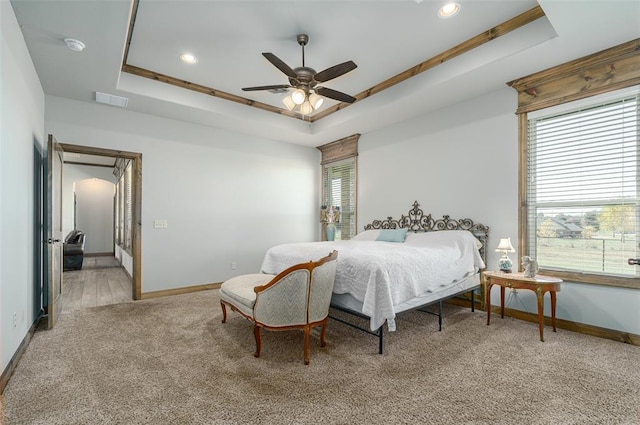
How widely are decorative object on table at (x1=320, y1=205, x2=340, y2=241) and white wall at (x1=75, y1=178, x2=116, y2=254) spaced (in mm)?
7338

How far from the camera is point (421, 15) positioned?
2838 millimetres

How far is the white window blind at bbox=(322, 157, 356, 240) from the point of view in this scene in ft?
20.0

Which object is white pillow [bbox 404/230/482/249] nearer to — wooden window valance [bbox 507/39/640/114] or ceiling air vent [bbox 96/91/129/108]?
wooden window valance [bbox 507/39/640/114]

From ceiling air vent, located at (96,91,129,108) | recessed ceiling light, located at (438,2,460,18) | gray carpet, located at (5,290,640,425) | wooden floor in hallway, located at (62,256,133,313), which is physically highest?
recessed ceiling light, located at (438,2,460,18)

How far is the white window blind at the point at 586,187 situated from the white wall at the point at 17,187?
5039 mm

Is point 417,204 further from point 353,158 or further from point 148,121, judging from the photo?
point 148,121

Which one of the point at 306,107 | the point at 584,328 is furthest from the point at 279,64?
the point at 584,328

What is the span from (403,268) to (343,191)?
142 inches

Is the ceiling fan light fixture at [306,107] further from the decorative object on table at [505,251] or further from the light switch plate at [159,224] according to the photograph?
the light switch plate at [159,224]

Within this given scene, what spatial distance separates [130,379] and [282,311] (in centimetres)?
120

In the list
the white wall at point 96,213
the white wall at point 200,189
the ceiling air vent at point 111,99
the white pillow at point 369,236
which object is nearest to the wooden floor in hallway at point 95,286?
the white wall at point 200,189

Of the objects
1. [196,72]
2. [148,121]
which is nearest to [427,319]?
[196,72]

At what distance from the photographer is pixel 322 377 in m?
2.25

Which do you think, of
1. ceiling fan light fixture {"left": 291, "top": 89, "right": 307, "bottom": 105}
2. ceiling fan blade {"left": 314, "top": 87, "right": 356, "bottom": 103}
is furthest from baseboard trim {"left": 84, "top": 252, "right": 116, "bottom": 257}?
ceiling fan blade {"left": 314, "top": 87, "right": 356, "bottom": 103}
